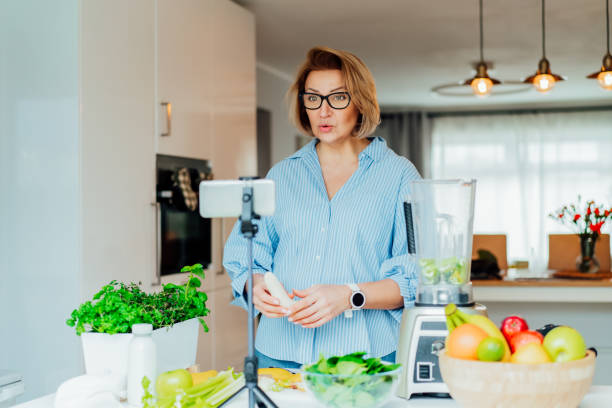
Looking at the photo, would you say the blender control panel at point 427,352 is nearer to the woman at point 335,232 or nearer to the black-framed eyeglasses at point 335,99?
the woman at point 335,232

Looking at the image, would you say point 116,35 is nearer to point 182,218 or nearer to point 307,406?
point 182,218

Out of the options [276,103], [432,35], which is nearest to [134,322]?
[432,35]

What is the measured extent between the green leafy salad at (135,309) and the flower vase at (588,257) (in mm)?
3513

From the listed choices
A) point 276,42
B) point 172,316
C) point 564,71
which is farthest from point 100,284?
point 564,71

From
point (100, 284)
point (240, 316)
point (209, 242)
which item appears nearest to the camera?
point (100, 284)

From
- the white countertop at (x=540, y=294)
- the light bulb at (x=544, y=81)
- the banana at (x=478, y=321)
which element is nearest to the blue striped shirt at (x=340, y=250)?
the banana at (x=478, y=321)

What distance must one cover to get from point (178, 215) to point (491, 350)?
223cm

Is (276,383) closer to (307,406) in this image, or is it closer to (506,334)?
(307,406)

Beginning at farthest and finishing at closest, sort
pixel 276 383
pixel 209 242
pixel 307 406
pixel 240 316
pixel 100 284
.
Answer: pixel 240 316 < pixel 209 242 < pixel 100 284 < pixel 276 383 < pixel 307 406

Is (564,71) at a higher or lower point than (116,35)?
higher

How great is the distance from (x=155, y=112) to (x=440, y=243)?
Result: 1.90m

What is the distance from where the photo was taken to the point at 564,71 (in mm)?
6578

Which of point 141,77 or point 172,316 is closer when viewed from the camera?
point 172,316

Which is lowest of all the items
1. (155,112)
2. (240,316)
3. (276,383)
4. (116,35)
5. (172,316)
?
(240,316)
